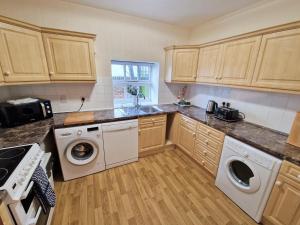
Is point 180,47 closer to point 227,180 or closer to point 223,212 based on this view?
point 227,180

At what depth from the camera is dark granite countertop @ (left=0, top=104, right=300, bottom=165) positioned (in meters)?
1.30

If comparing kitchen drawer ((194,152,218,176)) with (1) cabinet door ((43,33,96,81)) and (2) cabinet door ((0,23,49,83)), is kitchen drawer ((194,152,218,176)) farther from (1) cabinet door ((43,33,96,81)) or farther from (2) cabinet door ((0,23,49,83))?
(2) cabinet door ((0,23,49,83))

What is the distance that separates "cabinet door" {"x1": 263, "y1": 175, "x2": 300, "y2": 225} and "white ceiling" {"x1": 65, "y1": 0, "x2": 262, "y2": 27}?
2147 millimetres

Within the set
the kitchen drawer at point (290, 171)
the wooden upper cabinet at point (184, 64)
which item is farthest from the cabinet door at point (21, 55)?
the kitchen drawer at point (290, 171)

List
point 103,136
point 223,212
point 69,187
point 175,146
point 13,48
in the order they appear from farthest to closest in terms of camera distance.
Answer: point 175,146 → point 103,136 → point 69,187 → point 223,212 → point 13,48

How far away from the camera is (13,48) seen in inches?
58.3

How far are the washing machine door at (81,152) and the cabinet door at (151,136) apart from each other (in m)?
0.76

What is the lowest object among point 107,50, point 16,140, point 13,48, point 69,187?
point 69,187

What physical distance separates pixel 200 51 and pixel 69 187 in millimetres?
2915

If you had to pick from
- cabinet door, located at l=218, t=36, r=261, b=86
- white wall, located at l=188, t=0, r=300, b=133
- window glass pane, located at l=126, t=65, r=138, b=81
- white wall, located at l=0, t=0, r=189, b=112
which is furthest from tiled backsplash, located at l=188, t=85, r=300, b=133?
window glass pane, located at l=126, t=65, r=138, b=81

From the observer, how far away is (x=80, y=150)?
2041mm

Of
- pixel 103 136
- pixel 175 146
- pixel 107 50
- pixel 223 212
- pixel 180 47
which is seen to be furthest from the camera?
pixel 175 146

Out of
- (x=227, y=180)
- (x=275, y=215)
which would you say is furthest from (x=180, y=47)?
(x=275, y=215)

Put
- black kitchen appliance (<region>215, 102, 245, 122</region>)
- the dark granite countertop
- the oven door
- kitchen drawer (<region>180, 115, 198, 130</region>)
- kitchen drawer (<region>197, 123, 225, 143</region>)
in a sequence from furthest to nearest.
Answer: kitchen drawer (<region>180, 115, 198, 130</region>), black kitchen appliance (<region>215, 102, 245, 122</region>), kitchen drawer (<region>197, 123, 225, 143</region>), the dark granite countertop, the oven door
